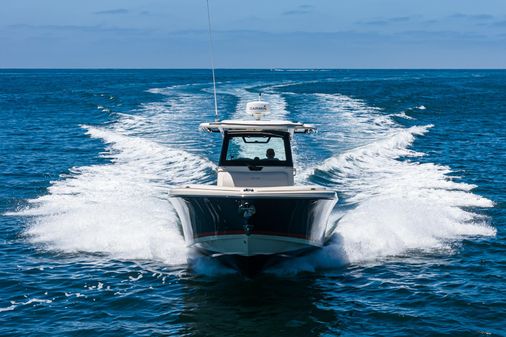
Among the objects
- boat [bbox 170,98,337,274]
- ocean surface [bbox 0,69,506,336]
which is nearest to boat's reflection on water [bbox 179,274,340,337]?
ocean surface [bbox 0,69,506,336]

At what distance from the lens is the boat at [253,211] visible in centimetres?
1380

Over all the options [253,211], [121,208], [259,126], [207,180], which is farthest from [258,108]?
[207,180]

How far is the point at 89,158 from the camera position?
31.0 meters

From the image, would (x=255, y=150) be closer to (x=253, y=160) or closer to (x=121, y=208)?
(x=253, y=160)

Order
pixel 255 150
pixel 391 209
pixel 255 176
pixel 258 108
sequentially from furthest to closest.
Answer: pixel 391 209 < pixel 258 108 < pixel 255 150 < pixel 255 176

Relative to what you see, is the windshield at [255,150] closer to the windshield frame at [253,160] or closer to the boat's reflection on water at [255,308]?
the windshield frame at [253,160]

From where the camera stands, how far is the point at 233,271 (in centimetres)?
1494

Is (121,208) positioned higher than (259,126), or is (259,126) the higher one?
(259,126)

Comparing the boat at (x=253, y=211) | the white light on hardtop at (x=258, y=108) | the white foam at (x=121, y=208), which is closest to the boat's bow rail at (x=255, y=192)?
the boat at (x=253, y=211)

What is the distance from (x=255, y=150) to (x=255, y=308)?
163 inches

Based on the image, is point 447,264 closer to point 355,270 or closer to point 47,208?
point 355,270

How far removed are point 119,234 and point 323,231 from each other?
18.5 ft

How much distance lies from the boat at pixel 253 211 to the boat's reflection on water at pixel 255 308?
528 mm

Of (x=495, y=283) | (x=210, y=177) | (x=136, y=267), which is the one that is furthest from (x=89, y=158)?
(x=495, y=283)
